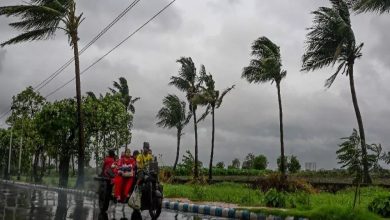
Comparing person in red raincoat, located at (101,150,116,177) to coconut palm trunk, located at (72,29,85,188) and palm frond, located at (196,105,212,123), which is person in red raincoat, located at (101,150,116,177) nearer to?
coconut palm trunk, located at (72,29,85,188)

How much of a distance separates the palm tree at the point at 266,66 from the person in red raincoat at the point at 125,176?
2214 cm

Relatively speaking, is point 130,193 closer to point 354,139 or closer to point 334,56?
point 354,139

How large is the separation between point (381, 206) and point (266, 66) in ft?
79.0

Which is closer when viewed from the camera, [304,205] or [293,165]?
[304,205]

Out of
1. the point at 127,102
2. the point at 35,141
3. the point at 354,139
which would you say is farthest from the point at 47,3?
the point at 127,102

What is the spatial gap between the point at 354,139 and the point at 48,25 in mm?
21508

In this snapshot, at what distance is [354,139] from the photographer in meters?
12.7

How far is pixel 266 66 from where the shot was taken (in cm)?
3706

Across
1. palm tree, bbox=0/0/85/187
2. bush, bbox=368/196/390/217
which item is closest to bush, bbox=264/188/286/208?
bush, bbox=368/196/390/217

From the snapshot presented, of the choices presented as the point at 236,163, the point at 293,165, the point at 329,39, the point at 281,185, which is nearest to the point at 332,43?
the point at 329,39

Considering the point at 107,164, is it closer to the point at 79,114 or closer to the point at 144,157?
the point at 144,157

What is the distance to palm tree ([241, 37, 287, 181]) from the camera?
121 feet

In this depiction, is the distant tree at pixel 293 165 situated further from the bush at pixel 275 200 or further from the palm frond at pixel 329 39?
the bush at pixel 275 200

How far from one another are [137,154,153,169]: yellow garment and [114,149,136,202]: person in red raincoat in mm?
206
